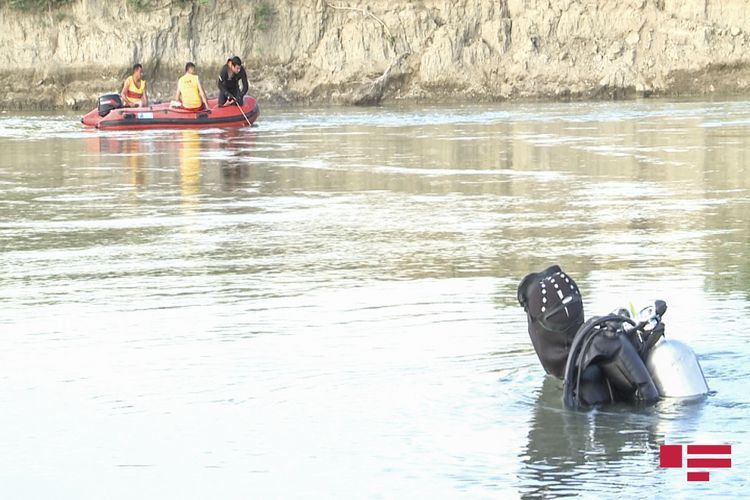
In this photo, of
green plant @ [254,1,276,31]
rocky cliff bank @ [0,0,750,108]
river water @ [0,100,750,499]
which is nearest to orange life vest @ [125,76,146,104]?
rocky cliff bank @ [0,0,750,108]

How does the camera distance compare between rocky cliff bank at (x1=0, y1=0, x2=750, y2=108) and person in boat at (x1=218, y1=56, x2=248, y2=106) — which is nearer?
person in boat at (x1=218, y1=56, x2=248, y2=106)

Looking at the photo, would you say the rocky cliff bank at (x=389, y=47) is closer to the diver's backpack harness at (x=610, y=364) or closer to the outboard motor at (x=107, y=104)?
the outboard motor at (x=107, y=104)

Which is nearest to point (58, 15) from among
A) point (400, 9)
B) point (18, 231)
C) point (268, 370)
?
point (400, 9)

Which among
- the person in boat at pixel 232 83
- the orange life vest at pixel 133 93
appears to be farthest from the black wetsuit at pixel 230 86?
the orange life vest at pixel 133 93

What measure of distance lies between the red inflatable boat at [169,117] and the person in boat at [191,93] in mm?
133

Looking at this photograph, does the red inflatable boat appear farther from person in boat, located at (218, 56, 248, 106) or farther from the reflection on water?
the reflection on water

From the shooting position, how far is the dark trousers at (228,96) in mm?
31875

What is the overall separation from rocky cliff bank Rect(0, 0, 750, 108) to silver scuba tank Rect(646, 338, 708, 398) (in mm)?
34404

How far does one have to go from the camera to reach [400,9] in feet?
143

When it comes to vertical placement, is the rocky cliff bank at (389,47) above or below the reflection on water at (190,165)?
above

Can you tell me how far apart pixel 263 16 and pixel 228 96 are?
12273 mm

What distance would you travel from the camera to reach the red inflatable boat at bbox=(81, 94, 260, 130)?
31.7 metres

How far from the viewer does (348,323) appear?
9.37m

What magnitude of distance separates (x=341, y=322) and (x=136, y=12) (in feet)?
117
